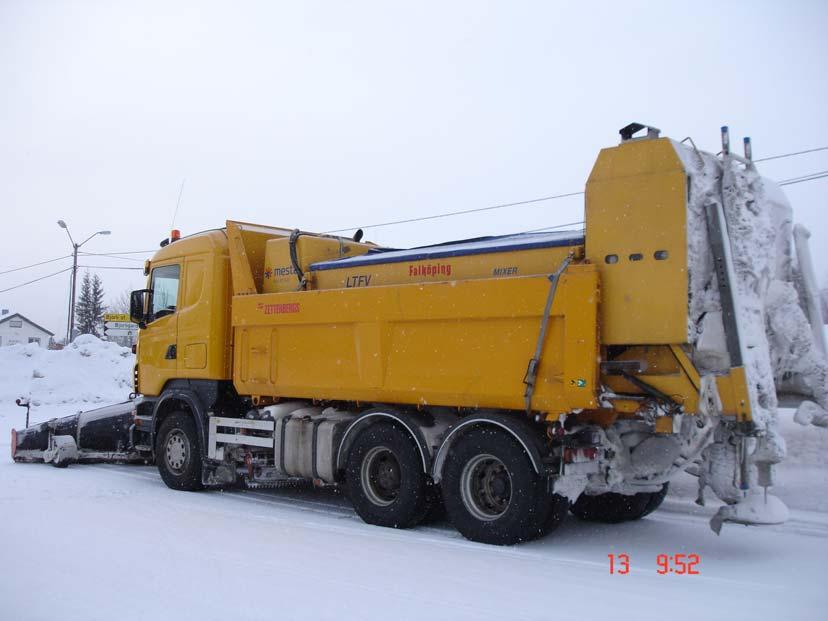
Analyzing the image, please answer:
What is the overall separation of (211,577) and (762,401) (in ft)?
15.1

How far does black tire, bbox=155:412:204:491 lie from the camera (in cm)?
1023

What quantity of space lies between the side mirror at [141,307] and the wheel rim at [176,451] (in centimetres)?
177

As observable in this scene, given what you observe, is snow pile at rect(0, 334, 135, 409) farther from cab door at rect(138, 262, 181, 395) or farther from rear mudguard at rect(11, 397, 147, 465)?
cab door at rect(138, 262, 181, 395)

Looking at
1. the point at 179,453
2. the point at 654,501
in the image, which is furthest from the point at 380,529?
the point at 179,453

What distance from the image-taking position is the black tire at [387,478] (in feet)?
25.3

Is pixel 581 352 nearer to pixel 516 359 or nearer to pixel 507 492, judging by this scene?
pixel 516 359

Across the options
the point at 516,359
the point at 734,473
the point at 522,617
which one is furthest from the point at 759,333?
the point at 522,617

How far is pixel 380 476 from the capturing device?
8172mm

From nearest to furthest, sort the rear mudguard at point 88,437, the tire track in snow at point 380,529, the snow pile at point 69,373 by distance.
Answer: the tire track in snow at point 380,529
the rear mudguard at point 88,437
the snow pile at point 69,373

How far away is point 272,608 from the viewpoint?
16.1 ft

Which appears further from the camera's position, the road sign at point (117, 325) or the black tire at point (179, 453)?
the road sign at point (117, 325)

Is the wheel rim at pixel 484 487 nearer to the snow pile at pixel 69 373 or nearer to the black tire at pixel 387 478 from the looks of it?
the black tire at pixel 387 478

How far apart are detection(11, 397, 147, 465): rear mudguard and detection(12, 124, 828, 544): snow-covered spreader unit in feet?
11.5

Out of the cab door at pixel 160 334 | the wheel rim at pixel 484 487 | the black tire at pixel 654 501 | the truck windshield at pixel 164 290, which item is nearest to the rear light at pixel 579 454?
the wheel rim at pixel 484 487
